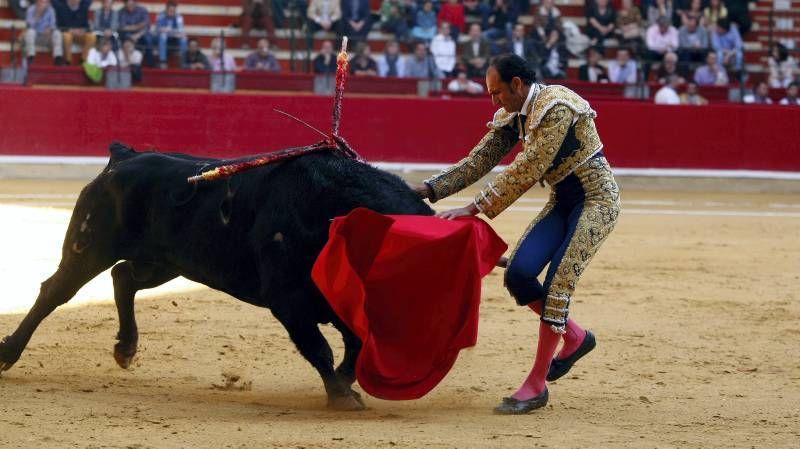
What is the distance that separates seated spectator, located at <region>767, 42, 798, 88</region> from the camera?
15641 millimetres

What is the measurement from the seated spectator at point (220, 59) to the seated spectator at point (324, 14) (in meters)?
1.01

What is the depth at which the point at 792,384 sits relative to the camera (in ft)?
17.4

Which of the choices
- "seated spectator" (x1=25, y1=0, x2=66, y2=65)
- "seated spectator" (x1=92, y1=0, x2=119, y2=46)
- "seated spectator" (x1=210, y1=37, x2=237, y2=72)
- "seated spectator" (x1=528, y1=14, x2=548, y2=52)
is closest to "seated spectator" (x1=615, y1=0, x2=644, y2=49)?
"seated spectator" (x1=528, y1=14, x2=548, y2=52)

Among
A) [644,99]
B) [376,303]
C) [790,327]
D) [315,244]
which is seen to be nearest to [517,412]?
[376,303]

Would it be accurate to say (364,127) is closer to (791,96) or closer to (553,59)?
(553,59)

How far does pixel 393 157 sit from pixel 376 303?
9940 mm

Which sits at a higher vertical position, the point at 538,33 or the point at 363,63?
the point at 538,33

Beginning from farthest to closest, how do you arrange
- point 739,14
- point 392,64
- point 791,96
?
point 739,14, point 791,96, point 392,64

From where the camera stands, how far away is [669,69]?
15078 mm

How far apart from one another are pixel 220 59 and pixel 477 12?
10.3ft

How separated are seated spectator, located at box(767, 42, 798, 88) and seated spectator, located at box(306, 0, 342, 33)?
5.16 metres

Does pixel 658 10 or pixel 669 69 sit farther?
pixel 658 10

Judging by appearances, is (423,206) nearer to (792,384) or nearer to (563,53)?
(792,384)

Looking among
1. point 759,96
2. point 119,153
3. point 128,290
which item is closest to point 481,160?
point 119,153
